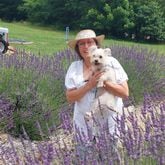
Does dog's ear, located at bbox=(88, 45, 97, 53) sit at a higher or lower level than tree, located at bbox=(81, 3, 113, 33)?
higher

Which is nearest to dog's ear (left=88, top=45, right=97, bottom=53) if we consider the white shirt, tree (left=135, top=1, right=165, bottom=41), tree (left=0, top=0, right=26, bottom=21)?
the white shirt

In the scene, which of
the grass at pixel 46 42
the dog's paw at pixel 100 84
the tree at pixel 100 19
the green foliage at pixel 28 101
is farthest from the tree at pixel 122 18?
the dog's paw at pixel 100 84

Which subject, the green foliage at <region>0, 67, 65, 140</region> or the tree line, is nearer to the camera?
the green foliage at <region>0, 67, 65, 140</region>

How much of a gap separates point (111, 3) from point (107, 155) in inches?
1212

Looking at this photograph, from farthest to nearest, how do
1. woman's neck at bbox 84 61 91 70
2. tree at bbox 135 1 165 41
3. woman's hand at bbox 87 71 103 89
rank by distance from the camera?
1. tree at bbox 135 1 165 41
2. woman's neck at bbox 84 61 91 70
3. woman's hand at bbox 87 71 103 89

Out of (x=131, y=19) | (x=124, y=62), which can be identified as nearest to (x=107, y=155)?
(x=124, y=62)

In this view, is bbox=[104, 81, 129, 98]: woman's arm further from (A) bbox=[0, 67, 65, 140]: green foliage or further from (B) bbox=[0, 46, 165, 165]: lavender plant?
(A) bbox=[0, 67, 65, 140]: green foliage

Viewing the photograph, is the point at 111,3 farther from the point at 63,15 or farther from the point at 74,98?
the point at 74,98

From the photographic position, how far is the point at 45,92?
5.83 meters

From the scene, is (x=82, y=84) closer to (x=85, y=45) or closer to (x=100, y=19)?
(x=85, y=45)

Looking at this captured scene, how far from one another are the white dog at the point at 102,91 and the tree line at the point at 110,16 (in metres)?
27.1

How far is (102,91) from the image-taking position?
11.2 ft

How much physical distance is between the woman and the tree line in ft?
89.0

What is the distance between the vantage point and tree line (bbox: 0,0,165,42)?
1210 inches
